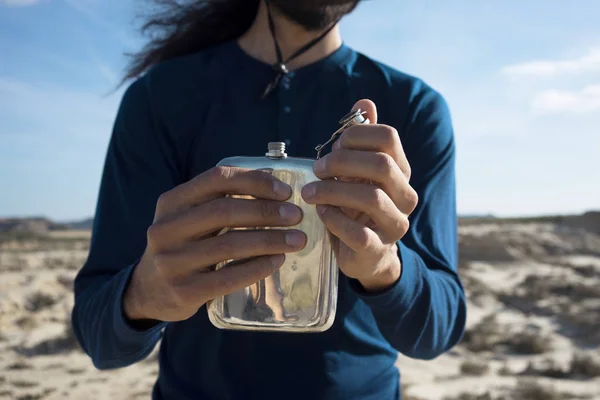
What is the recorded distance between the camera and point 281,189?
93 cm

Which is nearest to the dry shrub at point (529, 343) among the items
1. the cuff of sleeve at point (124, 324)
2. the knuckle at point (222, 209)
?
the cuff of sleeve at point (124, 324)

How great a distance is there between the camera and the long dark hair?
221cm

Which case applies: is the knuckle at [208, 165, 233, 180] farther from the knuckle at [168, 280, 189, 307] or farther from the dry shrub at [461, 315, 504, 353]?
A: the dry shrub at [461, 315, 504, 353]

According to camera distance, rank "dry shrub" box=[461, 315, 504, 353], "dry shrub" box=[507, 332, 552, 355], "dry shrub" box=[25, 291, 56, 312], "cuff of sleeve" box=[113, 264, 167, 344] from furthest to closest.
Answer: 1. "dry shrub" box=[25, 291, 56, 312]
2. "dry shrub" box=[461, 315, 504, 353]
3. "dry shrub" box=[507, 332, 552, 355]
4. "cuff of sleeve" box=[113, 264, 167, 344]

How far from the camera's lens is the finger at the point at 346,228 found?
940mm

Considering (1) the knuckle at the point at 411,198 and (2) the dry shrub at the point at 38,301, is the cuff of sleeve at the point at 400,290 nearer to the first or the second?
(1) the knuckle at the point at 411,198

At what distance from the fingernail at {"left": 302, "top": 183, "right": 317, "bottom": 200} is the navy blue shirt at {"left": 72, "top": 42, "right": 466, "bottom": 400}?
0.53 metres

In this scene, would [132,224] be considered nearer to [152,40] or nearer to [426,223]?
[426,223]

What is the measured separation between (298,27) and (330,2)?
0.15 metres

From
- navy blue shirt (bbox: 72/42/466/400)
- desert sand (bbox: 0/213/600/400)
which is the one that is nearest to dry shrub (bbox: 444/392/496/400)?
desert sand (bbox: 0/213/600/400)

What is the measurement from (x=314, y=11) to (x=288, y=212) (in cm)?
108

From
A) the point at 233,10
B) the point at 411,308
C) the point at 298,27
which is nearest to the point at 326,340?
the point at 411,308

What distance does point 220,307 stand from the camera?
3.33 feet

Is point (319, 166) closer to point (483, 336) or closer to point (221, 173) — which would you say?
point (221, 173)
